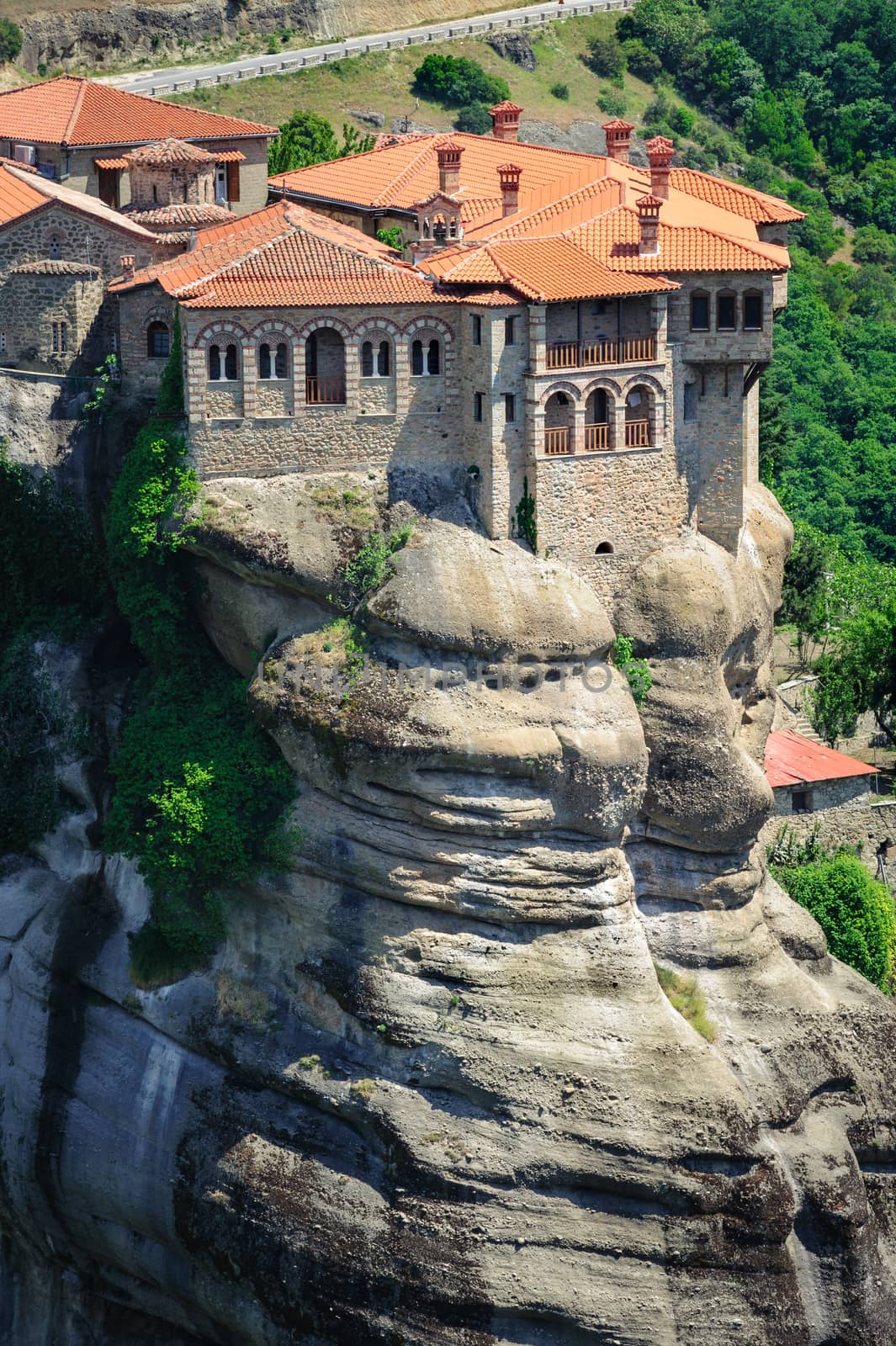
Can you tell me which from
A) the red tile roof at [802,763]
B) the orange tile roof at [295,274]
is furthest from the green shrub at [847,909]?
the orange tile roof at [295,274]

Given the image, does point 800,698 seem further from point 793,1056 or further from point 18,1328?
point 18,1328

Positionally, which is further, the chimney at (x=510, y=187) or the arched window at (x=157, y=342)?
the chimney at (x=510, y=187)

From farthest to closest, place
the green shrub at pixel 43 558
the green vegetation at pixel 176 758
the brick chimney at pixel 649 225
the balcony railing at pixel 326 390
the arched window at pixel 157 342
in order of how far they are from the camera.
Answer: the green shrub at pixel 43 558, the arched window at pixel 157 342, the brick chimney at pixel 649 225, the green vegetation at pixel 176 758, the balcony railing at pixel 326 390

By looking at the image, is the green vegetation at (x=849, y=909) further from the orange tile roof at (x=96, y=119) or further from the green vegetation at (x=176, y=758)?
the orange tile roof at (x=96, y=119)

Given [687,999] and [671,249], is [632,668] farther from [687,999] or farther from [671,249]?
[671,249]

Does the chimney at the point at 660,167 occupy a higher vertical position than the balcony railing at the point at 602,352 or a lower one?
higher

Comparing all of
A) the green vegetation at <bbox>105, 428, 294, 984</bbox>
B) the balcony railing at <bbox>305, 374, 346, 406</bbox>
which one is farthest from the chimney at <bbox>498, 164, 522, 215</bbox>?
the green vegetation at <bbox>105, 428, 294, 984</bbox>

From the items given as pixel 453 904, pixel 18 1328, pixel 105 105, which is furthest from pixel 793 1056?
pixel 105 105
